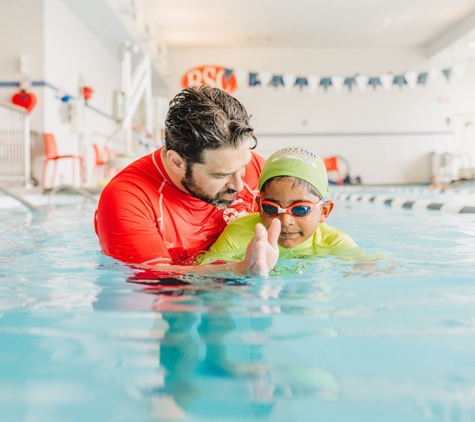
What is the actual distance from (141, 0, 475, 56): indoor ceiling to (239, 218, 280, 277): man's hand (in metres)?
11.3

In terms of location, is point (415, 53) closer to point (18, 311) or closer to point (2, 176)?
point (2, 176)

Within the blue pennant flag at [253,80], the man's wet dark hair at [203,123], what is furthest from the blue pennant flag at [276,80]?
the man's wet dark hair at [203,123]

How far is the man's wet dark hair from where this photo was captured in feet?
6.88

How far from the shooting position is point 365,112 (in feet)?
61.3

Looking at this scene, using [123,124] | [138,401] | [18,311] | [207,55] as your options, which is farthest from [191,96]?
[207,55]

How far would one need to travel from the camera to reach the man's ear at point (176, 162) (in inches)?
88.4

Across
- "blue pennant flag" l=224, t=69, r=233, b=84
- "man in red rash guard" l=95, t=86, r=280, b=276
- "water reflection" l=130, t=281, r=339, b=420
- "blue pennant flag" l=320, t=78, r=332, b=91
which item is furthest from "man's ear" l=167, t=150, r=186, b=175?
"blue pennant flag" l=320, t=78, r=332, b=91

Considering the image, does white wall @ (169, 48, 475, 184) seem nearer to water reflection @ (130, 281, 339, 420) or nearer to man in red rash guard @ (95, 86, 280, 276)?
man in red rash guard @ (95, 86, 280, 276)

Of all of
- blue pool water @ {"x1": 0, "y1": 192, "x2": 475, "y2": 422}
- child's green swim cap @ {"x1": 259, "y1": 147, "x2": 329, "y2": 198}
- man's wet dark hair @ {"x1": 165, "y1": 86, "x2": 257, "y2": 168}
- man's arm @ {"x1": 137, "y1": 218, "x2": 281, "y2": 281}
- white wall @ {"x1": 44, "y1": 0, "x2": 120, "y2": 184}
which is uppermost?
white wall @ {"x1": 44, "y1": 0, "x2": 120, "y2": 184}

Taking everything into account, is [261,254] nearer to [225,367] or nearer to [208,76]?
[225,367]

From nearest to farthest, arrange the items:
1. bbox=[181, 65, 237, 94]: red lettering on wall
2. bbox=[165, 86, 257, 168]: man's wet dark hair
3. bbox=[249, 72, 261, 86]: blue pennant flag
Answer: bbox=[165, 86, 257, 168]: man's wet dark hair → bbox=[181, 65, 237, 94]: red lettering on wall → bbox=[249, 72, 261, 86]: blue pennant flag

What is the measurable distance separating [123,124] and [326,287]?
6031mm

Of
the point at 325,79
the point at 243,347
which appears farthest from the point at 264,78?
the point at 243,347

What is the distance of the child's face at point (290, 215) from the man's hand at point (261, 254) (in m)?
0.60
